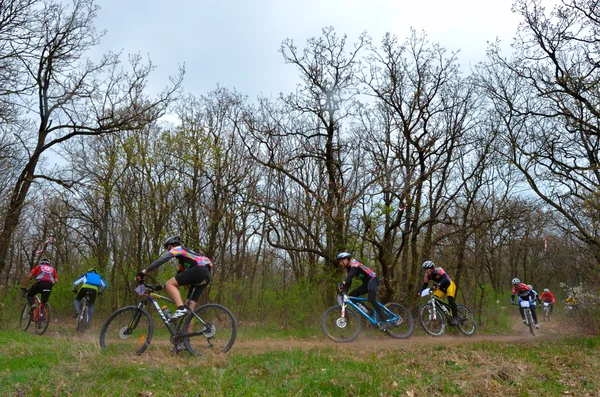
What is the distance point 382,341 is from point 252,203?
19.0ft

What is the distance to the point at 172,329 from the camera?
6801mm

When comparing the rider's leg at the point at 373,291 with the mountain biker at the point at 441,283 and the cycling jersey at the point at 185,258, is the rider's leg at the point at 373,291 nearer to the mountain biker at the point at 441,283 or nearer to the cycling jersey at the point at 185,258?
the mountain biker at the point at 441,283

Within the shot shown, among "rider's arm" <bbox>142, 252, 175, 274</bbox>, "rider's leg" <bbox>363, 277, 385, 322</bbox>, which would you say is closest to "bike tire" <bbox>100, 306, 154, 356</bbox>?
"rider's arm" <bbox>142, 252, 175, 274</bbox>

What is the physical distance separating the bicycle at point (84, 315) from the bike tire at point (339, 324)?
6082 mm

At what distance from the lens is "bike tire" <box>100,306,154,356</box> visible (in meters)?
6.73

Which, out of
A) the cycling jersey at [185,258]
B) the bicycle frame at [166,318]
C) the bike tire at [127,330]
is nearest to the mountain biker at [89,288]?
the bike tire at [127,330]

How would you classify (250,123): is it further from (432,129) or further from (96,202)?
(96,202)

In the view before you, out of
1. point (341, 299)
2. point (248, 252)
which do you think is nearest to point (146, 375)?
point (341, 299)

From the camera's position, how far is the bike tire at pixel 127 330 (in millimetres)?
6729

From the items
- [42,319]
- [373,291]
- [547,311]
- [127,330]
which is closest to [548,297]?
[547,311]

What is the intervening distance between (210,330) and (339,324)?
10.8ft

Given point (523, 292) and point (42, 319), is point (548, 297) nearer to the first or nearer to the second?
point (523, 292)

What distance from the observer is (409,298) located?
500 inches

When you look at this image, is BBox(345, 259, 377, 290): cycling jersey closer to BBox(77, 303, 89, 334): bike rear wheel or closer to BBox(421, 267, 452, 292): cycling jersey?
BBox(421, 267, 452, 292): cycling jersey
